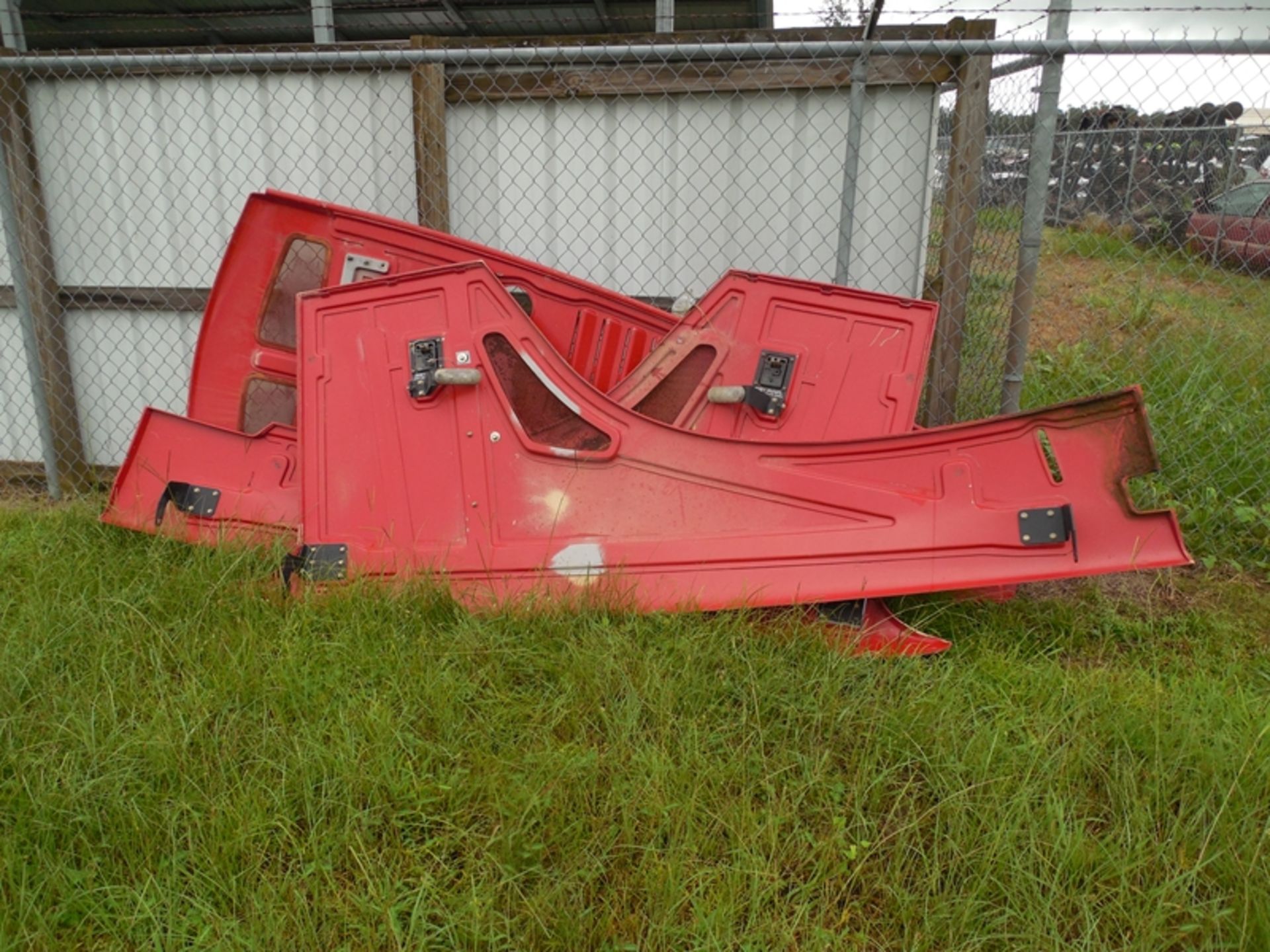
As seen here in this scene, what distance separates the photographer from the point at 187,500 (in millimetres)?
3055

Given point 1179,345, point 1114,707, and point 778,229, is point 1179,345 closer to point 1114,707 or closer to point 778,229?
point 778,229

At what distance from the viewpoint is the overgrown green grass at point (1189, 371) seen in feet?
11.6

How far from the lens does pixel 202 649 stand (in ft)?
8.20

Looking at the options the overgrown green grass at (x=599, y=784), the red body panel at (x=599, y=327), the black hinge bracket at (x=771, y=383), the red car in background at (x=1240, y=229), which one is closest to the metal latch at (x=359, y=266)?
the red body panel at (x=599, y=327)

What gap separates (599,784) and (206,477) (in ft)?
6.31

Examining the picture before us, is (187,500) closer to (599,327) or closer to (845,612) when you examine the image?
(599,327)

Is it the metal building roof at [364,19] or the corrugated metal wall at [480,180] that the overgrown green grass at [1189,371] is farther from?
the metal building roof at [364,19]

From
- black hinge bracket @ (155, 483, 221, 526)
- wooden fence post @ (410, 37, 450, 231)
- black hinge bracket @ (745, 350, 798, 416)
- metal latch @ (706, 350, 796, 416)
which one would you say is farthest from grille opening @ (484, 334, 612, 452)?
wooden fence post @ (410, 37, 450, 231)

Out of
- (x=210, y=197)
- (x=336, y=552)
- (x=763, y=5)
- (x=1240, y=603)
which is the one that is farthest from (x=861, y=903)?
(x=763, y=5)

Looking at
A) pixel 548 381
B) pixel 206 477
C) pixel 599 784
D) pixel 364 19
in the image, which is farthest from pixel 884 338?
pixel 364 19

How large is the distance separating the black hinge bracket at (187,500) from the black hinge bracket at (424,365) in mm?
883

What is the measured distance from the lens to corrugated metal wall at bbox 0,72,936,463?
3.77 metres

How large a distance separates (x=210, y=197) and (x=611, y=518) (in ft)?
9.29

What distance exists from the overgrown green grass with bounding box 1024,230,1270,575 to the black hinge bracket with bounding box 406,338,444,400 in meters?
2.87
